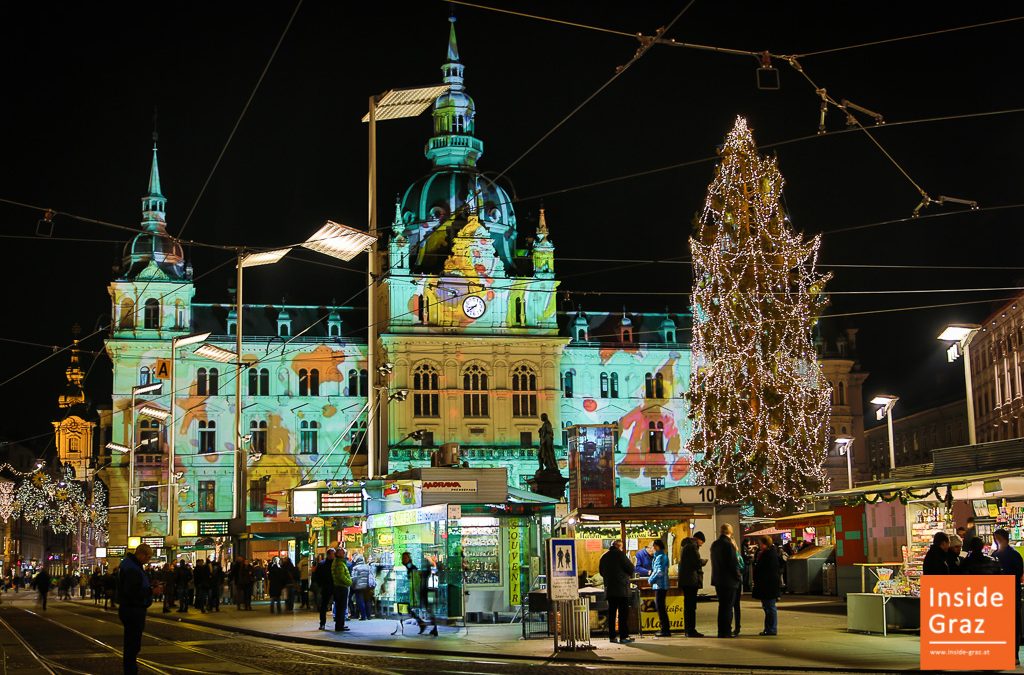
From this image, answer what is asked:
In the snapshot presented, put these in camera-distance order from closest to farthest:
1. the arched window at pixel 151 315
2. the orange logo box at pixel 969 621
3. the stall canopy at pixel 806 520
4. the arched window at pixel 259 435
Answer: the orange logo box at pixel 969 621
the stall canopy at pixel 806 520
the arched window at pixel 259 435
the arched window at pixel 151 315

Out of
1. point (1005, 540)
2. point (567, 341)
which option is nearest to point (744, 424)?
point (1005, 540)

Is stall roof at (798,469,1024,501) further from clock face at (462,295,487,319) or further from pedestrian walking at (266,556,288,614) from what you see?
clock face at (462,295,487,319)

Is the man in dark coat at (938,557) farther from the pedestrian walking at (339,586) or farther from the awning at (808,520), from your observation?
the awning at (808,520)

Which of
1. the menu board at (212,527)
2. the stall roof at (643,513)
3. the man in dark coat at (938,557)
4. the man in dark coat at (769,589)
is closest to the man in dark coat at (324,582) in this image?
the stall roof at (643,513)

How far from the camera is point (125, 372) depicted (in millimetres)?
77500

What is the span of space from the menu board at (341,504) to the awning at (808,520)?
1432 centimetres

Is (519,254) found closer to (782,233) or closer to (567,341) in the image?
(567,341)

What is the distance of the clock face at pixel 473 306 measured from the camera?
7800cm

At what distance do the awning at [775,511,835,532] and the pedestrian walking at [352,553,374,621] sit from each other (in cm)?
1476

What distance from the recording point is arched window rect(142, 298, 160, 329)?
79438mm

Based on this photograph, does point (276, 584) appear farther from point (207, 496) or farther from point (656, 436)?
point (656, 436)

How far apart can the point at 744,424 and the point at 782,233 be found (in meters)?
5.90

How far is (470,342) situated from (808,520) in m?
38.7

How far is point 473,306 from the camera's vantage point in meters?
78.2
